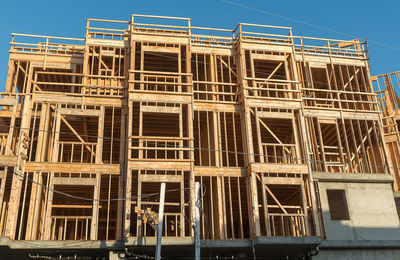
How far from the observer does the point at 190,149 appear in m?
24.0

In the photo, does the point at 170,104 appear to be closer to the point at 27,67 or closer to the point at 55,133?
the point at 55,133

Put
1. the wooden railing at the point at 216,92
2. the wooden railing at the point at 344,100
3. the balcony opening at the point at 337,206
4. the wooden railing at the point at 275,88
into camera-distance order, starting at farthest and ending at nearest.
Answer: the balcony opening at the point at 337,206 < the wooden railing at the point at 344,100 < the wooden railing at the point at 216,92 < the wooden railing at the point at 275,88

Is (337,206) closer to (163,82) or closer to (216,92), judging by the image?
(216,92)

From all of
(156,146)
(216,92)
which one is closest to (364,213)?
(216,92)

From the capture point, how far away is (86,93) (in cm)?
2680

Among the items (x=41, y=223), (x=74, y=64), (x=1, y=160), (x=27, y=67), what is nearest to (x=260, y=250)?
(x=41, y=223)

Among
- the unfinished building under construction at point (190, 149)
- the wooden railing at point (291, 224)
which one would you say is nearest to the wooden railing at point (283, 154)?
the unfinished building under construction at point (190, 149)

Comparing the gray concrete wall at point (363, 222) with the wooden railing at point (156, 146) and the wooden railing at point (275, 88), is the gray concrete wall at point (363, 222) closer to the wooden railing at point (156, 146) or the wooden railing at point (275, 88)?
the wooden railing at point (275, 88)

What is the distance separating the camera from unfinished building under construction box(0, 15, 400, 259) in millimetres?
22797

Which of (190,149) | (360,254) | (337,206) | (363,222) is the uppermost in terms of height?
(190,149)

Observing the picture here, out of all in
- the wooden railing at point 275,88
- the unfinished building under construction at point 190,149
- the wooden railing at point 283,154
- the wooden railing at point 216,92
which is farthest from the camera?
the wooden railing at point 216,92

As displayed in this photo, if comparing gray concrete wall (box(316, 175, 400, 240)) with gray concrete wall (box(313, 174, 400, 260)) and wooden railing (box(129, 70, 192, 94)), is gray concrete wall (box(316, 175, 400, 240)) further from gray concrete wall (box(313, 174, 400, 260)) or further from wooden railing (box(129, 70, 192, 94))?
wooden railing (box(129, 70, 192, 94))

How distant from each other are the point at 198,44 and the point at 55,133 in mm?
10866

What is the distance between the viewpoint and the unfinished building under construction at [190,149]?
2280 centimetres
